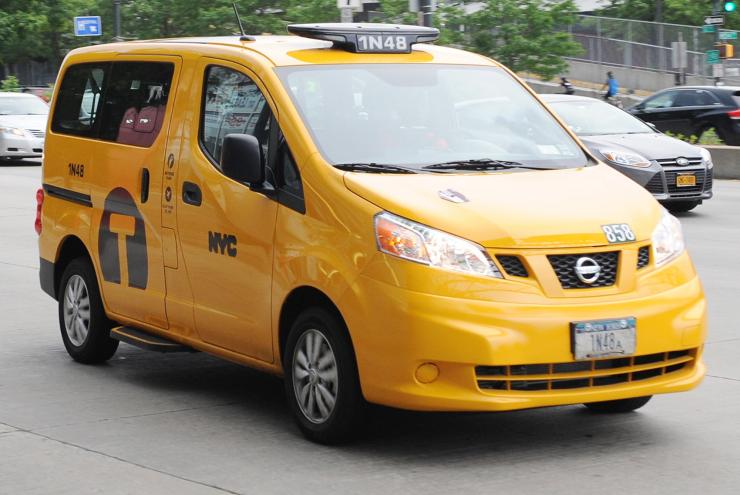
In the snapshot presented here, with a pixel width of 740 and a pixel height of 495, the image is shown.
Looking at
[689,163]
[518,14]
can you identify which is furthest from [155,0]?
[689,163]

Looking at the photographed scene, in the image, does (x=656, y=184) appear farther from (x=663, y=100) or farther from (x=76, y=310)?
(x=663, y=100)

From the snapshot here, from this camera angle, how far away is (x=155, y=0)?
182ft

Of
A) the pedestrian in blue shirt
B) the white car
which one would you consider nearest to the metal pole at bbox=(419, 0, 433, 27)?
the white car

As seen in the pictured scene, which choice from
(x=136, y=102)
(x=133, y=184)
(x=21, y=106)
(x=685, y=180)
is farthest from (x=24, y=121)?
(x=133, y=184)

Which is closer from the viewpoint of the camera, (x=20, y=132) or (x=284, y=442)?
(x=284, y=442)

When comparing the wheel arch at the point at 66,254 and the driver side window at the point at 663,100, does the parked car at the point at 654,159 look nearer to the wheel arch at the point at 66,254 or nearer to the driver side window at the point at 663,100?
the wheel arch at the point at 66,254

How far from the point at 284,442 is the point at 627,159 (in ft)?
39.4

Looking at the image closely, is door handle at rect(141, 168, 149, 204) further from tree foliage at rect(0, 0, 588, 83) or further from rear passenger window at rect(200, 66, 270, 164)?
tree foliage at rect(0, 0, 588, 83)

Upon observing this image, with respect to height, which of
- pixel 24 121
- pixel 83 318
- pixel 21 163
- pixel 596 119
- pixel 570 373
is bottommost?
pixel 21 163

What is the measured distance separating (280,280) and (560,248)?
133 centimetres

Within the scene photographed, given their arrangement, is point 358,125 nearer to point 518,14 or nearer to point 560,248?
point 560,248

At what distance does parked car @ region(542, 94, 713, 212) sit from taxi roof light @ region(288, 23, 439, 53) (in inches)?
412

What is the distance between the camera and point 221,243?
22.3ft

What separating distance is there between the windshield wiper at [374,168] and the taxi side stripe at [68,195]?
2447 mm
